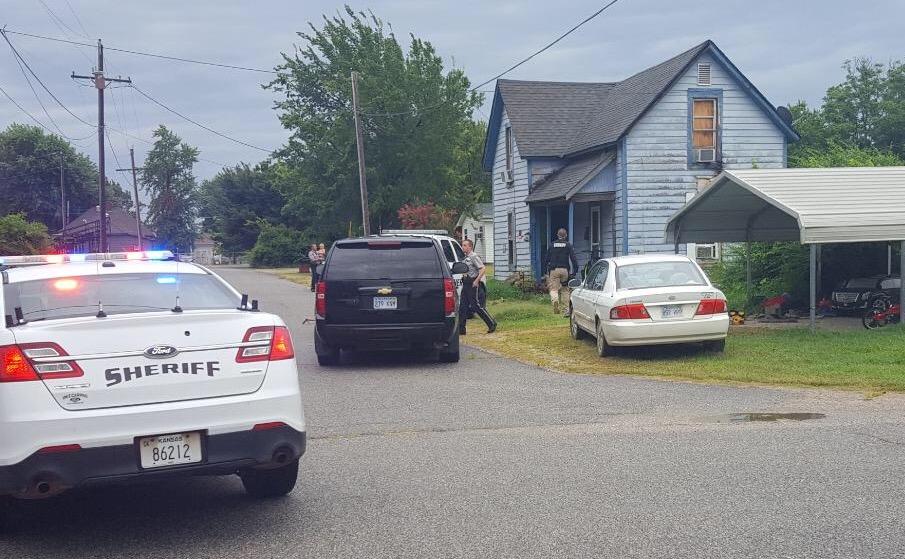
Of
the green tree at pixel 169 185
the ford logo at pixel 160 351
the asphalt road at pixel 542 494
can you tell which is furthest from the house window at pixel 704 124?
the green tree at pixel 169 185

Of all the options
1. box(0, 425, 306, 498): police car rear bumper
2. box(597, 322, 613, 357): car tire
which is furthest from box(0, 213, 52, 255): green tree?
box(0, 425, 306, 498): police car rear bumper

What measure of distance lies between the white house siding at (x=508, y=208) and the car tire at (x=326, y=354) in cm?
1571

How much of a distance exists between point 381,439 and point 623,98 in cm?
2145

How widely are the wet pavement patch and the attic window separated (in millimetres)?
17612

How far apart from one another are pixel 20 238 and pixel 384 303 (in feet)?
103

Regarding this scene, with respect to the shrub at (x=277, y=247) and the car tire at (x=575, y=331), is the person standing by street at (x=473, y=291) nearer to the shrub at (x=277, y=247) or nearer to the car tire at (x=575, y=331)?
the car tire at (x=575, y=331)

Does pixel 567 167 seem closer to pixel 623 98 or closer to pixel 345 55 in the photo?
pixel 623 98

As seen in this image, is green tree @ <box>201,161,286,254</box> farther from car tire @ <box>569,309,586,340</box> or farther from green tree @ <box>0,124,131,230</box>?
car tire @ <box>569,309,586,340</box>

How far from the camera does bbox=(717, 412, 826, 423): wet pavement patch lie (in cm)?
836

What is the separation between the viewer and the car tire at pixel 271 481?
5.92 meters

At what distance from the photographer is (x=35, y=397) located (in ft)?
15.7

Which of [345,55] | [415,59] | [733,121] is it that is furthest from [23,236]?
[733,121]

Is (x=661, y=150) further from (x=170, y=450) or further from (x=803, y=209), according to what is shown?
(x=170, y=450)

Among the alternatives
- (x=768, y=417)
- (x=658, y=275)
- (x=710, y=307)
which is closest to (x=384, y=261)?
(x=658, y=275)
